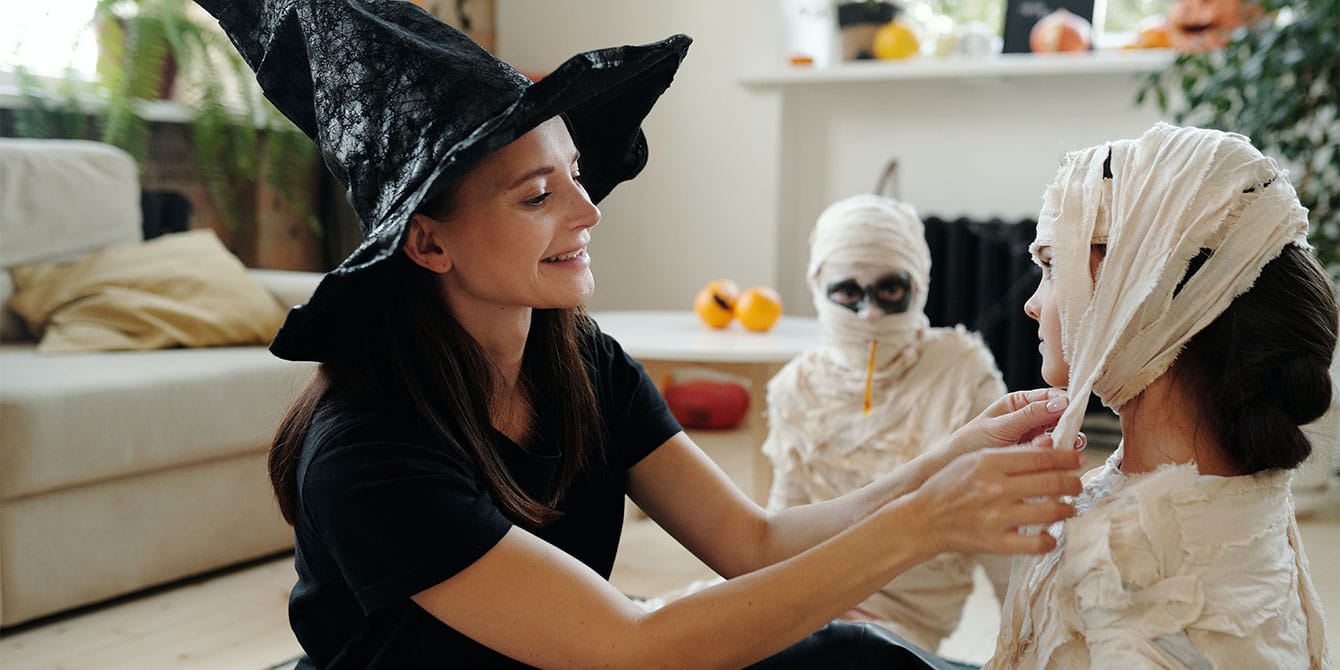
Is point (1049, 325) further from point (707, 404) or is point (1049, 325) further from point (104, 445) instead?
point (707, 404)

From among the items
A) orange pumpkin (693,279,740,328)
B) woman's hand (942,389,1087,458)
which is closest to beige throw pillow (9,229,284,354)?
orange pumpkin (693,279,740,328)

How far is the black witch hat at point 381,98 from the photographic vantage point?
1.14 metres

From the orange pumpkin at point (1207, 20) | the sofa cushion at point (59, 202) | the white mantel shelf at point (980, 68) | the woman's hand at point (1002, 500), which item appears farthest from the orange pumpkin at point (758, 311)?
the woman's hand at point (1002, 500)

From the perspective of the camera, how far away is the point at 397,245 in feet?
3.65

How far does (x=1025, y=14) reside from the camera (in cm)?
387

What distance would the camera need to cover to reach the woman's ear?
1.29 meters

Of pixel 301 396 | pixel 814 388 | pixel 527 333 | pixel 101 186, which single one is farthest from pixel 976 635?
pixel 101 186

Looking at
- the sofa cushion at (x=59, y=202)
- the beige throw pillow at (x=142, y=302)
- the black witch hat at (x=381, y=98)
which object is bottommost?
the beige throw pillow at (x=142, y=302)

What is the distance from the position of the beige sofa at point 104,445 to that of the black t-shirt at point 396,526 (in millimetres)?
1250

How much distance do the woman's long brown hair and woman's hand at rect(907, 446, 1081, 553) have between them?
18.9 inches

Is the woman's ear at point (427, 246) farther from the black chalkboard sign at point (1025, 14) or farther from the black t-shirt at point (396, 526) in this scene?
the black chalkboard sign at point (1025, 14)

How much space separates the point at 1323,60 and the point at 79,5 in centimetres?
338

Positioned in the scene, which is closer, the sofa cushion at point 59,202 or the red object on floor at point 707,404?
the sofa cushion at point 59,202

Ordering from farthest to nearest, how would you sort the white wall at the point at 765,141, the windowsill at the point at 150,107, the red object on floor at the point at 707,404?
the red object on floor at the point at 707,404 → the white wall at the point at 765,141 → the windowsill at the point at 150,107
